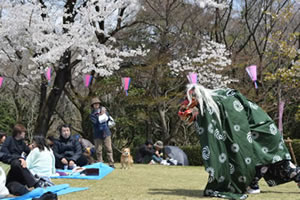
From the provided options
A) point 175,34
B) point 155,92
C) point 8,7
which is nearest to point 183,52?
point 175,34

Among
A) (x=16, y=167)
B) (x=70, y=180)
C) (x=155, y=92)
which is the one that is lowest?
(x=70, y=180)

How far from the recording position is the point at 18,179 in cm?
528

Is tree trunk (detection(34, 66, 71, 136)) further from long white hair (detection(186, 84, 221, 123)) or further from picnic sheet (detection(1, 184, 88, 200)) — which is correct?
long white hair (detection(186, 84, 221, 123))

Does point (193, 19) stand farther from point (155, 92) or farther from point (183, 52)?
point (155, 92)

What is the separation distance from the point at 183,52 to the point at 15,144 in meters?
10.9

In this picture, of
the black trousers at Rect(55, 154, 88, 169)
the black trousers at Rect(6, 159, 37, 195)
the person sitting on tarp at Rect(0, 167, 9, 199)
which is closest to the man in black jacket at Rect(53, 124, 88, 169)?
the black trousers at Rect(55, 154, 88, 169)

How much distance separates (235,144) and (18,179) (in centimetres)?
266

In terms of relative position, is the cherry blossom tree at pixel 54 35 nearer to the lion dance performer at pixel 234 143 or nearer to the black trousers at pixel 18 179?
the black trousers at pixel 18 179

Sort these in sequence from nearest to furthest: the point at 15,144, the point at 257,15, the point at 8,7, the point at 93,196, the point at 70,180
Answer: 1. the point at 93,196
2. the point at 15,144
3. the point at 70,180
4. the point at 8,7
5. the point at 257,15

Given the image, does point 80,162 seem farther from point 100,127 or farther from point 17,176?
point 17,176

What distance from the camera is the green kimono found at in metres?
4.91

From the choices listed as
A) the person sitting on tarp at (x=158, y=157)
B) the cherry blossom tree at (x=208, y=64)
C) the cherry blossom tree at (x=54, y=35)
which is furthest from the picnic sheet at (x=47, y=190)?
the cherry blossom tree at (x=208, y=64)

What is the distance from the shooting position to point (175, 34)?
1627 centimetres

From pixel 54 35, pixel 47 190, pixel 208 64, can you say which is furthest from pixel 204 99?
pixel 208 64
